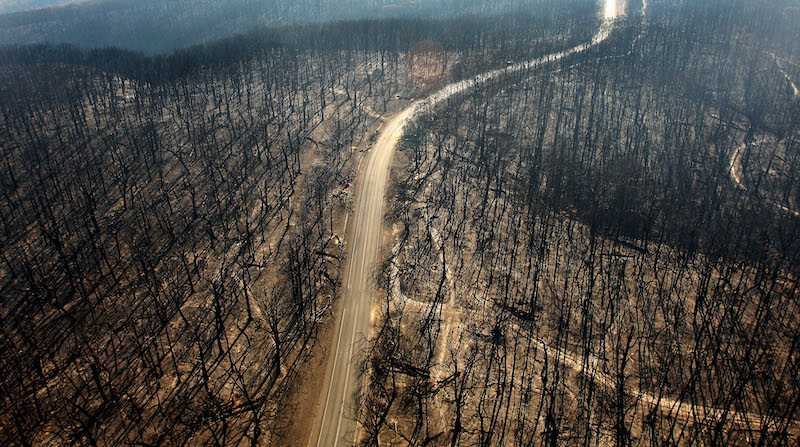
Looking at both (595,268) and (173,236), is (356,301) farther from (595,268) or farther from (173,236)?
(595,268)

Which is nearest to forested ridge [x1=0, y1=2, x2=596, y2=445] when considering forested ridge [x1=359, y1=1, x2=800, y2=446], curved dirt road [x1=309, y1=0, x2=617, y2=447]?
curved dirt road [x1=309, y1=0, x2=617, y2=447]

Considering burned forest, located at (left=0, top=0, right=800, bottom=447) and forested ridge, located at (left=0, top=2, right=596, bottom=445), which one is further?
burned forest, located at (left=0, top=0, right=800, bottom=447)

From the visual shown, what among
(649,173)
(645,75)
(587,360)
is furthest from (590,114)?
(587,360)

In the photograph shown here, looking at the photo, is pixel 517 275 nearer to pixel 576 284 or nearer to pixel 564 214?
pixel 576 284

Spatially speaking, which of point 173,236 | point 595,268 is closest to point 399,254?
point 595,268

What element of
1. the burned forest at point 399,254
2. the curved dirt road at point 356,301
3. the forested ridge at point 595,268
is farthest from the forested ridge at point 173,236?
the forested ridge at point 595,268

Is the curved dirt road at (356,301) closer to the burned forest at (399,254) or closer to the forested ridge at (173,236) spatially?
the burned forest at (399,254)

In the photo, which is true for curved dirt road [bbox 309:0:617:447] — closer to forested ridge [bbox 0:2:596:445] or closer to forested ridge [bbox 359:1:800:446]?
forested ridge [bbox 359:1:800:446]

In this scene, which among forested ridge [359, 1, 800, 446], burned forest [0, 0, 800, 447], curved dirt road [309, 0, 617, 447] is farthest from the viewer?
forested ridge [359, 1, 800, 446]

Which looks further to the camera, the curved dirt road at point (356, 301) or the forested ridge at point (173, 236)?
the forested ridge at point (173, 236)
